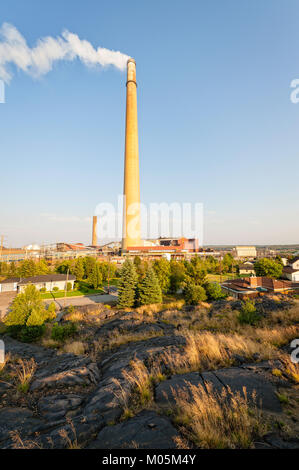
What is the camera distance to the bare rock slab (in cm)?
298

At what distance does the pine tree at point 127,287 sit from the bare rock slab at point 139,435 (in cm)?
2380

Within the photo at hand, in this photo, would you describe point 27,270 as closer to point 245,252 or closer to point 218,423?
point 218,423

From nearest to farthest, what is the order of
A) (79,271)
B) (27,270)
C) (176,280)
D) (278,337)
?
1. (278,337)
2. (176,280)
3. (27,270)
4. (79,271)

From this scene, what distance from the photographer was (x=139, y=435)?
3207mm

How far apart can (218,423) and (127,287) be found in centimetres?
2478

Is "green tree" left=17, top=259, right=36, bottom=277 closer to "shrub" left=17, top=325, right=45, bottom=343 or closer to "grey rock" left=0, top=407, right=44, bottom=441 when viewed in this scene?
"shrub" left=17, top=325, right=45, bottom=343

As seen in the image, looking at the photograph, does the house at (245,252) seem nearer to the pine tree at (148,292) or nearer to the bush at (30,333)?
the pine tree at (148,292)

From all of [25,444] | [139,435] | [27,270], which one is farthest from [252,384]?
[27,270]

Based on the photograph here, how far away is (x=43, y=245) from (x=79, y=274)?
194 ft

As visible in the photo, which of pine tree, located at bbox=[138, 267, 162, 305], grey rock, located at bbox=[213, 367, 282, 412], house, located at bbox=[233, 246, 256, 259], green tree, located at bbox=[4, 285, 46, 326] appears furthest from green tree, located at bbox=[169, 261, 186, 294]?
house, located at bbox=[233, 246, 256, 259]

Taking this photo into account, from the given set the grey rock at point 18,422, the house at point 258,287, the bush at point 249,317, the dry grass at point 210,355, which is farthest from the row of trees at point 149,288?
the grey rock at point 18,422

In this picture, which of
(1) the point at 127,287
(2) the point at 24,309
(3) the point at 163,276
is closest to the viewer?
(2) the point at 24,309

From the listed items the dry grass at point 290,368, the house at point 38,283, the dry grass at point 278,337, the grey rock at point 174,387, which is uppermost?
the dry grass at point 290,368

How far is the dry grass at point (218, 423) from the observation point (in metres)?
2.79
